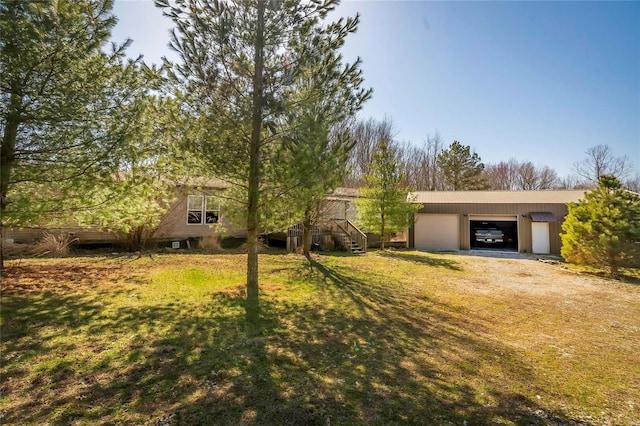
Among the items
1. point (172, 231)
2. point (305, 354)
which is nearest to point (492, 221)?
point (172, 231)

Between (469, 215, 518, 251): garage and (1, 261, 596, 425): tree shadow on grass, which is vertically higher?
(469, 215, 518, 251): garage

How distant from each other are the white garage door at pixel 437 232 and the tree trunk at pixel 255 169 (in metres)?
16.0

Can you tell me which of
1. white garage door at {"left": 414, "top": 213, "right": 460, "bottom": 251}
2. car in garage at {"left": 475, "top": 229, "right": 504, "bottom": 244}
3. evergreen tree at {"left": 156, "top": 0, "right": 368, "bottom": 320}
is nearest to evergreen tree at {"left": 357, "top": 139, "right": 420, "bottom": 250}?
white garage door at {"left": 414, "top": 213, "right": 460, "bottom": 251}

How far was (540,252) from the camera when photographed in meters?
18.0

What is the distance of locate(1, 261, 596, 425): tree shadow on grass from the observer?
278 centimetres

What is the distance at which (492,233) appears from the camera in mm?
20234

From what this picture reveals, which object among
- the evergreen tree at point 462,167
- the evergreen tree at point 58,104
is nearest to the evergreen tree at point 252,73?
the evergreen tree at point 58,104

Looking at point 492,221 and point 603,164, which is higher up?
point 603,164

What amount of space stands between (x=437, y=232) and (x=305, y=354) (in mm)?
18077

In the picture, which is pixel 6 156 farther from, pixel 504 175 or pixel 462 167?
pixel 504 175

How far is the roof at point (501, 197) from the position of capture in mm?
18719

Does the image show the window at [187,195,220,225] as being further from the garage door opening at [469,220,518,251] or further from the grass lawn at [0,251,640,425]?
the garage door opening at [469,220,518,251]

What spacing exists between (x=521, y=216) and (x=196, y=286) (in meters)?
19.0

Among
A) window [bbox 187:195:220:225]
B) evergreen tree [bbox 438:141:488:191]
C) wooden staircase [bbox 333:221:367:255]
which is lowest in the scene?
wooden staircase [bbox 333:221:367:255]
